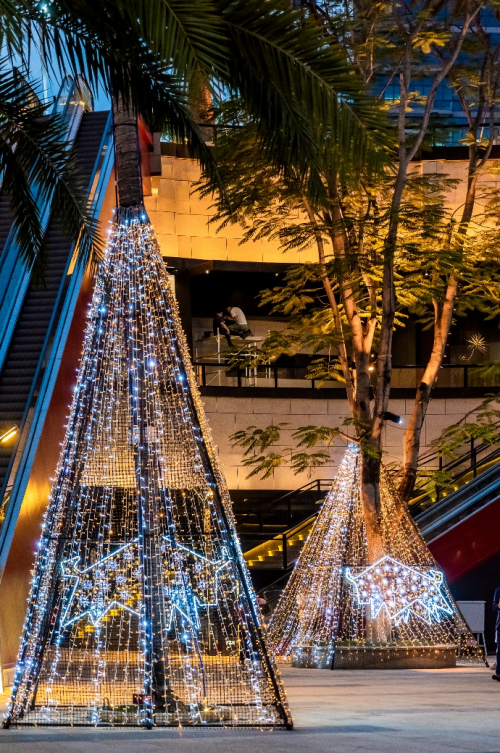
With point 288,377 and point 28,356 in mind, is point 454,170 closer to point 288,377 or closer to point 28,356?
point 288,377

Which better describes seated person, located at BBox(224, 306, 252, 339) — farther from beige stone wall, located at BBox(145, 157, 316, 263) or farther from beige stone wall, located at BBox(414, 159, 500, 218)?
beige stone wall, located at BBox(414, 159, 500, 218)

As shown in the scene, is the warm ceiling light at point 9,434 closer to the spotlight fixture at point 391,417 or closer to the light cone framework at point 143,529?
the light cone framework at point 143,529

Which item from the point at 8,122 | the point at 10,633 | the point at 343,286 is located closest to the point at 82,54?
the point at 8,122

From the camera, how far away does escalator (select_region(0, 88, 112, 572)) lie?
13695 mm

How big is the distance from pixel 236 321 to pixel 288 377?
1.99 metres

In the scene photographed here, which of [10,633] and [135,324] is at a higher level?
[135,324]

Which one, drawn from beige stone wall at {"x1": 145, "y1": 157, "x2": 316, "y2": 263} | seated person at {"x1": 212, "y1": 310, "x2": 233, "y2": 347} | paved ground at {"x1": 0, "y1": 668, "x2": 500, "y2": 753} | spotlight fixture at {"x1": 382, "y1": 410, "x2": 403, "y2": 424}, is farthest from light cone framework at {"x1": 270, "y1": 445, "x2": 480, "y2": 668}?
beige stone wall at {"x1": 145, "y1": 157, "x2": 316, "y2": 263}

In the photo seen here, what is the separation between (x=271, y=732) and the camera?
8414 mm

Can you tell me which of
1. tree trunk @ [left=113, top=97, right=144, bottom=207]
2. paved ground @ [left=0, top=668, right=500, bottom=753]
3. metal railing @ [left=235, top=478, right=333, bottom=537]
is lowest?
metal railing @ [left=235, top=478, right=333, bottom=537]

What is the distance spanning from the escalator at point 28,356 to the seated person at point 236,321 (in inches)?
281

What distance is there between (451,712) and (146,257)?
15.0 ft

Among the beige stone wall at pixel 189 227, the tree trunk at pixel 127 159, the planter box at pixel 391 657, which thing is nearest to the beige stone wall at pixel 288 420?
the beige stone wall at pixel 189 227

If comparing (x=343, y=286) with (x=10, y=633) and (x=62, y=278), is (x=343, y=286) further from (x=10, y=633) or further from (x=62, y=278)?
(x=10, y=633)

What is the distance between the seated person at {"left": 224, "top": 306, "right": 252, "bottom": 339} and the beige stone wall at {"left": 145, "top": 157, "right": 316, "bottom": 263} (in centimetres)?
138
